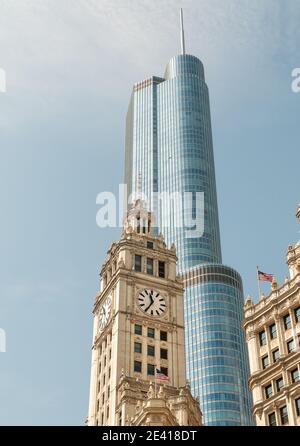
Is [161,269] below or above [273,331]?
above

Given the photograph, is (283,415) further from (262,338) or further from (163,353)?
(163,353)

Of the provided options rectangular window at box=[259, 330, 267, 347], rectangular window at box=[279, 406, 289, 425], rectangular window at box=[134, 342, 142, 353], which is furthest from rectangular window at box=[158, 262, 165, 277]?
rectangular window at box=[279, 406, 289, 425]

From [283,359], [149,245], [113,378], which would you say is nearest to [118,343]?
[113,378]

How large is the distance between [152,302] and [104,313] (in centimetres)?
894

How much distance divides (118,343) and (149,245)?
24023 millimetres

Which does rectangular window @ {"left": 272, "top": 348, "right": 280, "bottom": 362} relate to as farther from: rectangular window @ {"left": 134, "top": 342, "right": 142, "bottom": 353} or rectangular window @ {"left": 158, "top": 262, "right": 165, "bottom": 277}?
rectangular window @ {"left": 158, "top": 262, "right": 165, "bottom": 277}

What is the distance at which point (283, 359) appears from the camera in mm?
75500

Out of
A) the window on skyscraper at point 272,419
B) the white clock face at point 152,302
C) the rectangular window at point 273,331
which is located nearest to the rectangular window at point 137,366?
the white clock face at point 152,302

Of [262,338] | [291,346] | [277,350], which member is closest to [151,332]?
[262,338]

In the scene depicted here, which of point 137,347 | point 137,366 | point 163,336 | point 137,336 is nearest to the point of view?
point 137,366

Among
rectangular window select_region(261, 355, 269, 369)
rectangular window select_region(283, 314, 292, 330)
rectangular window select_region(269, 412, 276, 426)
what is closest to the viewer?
rectangular window select_region(269, 412, 276, 426)

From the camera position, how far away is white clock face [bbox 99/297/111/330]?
419 feet

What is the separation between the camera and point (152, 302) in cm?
12675

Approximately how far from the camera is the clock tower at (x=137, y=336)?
11044cm
